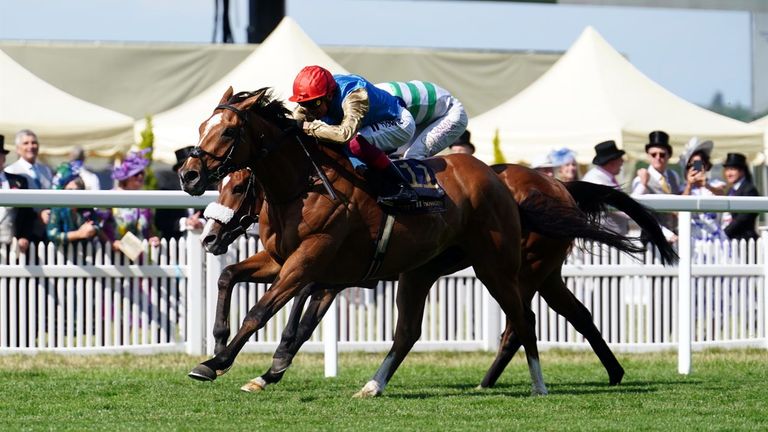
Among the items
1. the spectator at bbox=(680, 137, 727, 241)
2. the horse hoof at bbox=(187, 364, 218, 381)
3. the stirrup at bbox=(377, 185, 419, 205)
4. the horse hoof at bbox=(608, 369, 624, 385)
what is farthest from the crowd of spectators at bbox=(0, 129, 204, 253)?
the spectator at bbox=(680, 137, 727, 241)

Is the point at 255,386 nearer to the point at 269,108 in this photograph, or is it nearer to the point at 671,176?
the point at 269,108

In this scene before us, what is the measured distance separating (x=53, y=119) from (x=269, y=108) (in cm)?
840

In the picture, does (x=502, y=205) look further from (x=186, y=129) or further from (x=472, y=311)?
(x=186, y=129)

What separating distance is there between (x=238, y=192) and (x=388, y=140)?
0.90 m

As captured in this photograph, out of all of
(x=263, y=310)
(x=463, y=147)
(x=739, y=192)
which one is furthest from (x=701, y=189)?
(x=263, y=310)

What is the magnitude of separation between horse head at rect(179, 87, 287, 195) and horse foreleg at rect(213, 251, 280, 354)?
700 mm

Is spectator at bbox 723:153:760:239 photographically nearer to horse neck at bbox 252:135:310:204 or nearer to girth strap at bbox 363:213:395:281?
girth strap at bbox 363:213:395:281

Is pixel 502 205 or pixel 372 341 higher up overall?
pixel 502 205

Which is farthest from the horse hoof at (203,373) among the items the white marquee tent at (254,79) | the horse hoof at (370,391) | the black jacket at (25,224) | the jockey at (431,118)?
the white marquee tent at (254,79)

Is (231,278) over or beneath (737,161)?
beneath

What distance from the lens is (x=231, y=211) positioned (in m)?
7.96

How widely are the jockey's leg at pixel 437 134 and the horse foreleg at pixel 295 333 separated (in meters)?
0.98

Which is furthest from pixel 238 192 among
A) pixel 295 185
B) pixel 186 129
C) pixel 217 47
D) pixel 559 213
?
pixel 217 47

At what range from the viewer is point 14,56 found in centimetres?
2120
